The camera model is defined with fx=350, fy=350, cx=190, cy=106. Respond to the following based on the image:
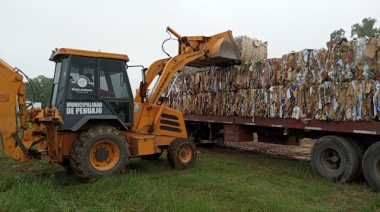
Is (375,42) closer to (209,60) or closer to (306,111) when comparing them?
(306,111)

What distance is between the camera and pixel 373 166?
639 cm

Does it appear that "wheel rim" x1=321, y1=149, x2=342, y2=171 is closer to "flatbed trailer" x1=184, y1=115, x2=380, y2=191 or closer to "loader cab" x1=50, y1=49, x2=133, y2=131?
"flatbed trailer" x1=184, y1=115, x2=380, y2=191

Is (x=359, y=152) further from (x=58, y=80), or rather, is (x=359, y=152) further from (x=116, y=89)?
(x=58, y=80)

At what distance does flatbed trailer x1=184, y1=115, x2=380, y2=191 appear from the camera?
6438 mm

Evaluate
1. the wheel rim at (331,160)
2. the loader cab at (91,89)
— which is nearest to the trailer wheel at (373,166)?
the wheel rim at (331,160)

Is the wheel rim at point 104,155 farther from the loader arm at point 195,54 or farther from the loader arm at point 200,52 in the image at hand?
the loader arm at point 200,52

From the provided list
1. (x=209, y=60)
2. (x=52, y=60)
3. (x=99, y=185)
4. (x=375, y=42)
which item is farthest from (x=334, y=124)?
(x=52, y=60)

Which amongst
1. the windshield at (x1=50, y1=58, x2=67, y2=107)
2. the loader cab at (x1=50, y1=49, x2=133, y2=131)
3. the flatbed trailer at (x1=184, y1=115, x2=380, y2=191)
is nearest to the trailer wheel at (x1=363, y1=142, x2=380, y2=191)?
the flatbed trailer at (x1=184, y1=115, x2=380, y2=191)

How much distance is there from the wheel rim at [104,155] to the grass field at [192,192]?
0.47 metres

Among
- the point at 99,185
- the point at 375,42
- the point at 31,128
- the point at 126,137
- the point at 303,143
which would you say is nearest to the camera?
the point at 99,185

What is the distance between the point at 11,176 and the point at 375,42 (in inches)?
287

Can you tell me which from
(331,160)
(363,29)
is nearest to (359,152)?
(331,160)

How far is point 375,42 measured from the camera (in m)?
6.46

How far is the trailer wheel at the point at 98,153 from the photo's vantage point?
6.34 meters
